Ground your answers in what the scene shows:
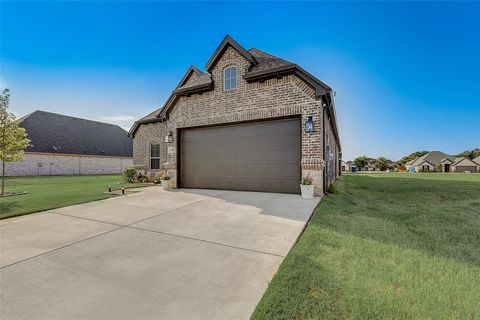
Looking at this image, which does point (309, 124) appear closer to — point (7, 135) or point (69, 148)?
point (7, 135)

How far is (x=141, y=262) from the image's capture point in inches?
113

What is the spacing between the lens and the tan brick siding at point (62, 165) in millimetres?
22703

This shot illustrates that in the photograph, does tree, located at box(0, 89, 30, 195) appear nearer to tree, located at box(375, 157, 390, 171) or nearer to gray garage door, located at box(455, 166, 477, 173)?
gray garage door, located at box(455, 166, 477, 173)

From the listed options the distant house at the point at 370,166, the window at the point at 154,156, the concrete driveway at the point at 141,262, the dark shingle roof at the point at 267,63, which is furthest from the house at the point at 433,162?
the concrete driveway at the point at 141,262

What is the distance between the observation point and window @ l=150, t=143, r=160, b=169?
14.1 m

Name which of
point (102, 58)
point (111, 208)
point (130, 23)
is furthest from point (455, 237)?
point (102, 58)

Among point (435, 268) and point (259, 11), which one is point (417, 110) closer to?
point (259, 11)

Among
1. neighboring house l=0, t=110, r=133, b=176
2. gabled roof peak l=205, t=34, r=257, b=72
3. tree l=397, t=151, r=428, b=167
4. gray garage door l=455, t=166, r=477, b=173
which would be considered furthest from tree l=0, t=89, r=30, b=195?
tree l=397, t=151, r=428, b=167

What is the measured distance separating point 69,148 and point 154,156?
20.3 metres

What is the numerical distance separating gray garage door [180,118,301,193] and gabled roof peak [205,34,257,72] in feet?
9.56

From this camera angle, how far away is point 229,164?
9211 mm

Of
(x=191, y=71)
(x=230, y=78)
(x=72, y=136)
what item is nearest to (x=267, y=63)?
(x=230, y=78)

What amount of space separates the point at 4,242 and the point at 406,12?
658 inches

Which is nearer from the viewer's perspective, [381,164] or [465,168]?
[465,168]
